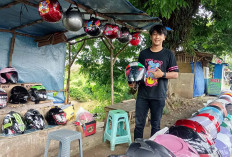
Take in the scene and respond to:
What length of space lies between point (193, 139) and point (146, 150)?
2.72 ft

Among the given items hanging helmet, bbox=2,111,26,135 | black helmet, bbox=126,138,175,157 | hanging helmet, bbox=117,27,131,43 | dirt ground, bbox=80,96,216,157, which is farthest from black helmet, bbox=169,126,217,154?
hanging helmet, bbox=117,27,131,43

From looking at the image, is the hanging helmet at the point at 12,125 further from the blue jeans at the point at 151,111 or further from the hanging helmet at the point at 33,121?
the blue jeans at the point at 151,111

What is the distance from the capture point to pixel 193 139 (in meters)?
1.70

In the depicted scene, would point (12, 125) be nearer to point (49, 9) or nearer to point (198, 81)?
point (49, 9)

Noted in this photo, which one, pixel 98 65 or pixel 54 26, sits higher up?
pixel 54 26

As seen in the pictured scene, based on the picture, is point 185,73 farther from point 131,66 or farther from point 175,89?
point 131,66

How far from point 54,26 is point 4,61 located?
1757 millimetres

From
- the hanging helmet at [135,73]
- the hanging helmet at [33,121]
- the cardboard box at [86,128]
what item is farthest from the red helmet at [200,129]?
the hanging helmet at [33,121]

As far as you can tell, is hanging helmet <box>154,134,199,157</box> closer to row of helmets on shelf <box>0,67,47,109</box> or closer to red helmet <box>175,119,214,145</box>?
red helmet <box>175,119,214,145</box>

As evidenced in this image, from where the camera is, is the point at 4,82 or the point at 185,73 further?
the point at 185,73

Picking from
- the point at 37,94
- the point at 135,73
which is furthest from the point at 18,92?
the point at 135,73

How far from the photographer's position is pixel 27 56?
545cm

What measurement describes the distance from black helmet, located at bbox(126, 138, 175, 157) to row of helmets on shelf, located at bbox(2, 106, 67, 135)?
2592mm

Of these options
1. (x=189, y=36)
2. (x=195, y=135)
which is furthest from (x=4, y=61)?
(x=189, y=36)
